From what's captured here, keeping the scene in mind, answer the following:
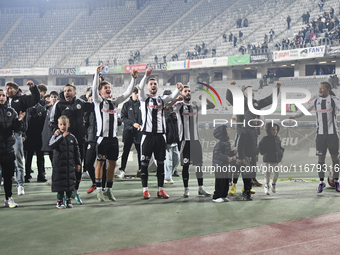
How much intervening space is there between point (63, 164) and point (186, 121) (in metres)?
2.19

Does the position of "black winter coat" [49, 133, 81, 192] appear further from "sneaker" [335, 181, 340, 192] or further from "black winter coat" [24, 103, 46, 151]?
"sneaker" [335, 181, 340, 192]

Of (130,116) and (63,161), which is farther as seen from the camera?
(130,116)

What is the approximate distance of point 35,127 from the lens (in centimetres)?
845

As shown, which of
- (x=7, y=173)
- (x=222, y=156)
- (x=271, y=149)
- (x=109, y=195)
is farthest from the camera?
(x=271, y=149)

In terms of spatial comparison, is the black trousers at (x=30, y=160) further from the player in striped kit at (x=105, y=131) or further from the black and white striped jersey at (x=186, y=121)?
the black and white striped jersey at (x=186, y=121)

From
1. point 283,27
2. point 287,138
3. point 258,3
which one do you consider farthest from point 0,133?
point 258,3

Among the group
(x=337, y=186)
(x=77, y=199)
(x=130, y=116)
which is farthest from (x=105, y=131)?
(x=337, y=186)

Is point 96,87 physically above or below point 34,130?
above

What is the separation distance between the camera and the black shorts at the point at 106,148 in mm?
6469

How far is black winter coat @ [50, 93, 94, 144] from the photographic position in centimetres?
640

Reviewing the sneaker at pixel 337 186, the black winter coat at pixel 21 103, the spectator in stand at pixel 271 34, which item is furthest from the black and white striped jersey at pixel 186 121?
the spectator in stand at pixel 271 34

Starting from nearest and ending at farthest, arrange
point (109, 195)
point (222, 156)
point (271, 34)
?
point (109, 195)
point (222, 156)
point (271, 34)

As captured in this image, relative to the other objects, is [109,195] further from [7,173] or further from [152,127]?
[7,173]

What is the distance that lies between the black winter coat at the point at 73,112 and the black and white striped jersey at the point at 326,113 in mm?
3904
